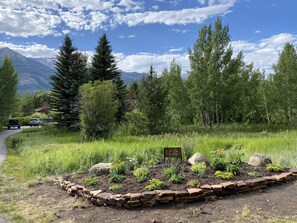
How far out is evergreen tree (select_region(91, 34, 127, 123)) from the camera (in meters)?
23.5

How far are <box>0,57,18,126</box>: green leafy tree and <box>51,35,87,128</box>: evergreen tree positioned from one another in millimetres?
12161

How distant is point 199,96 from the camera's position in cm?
2178

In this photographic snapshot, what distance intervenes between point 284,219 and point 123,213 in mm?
2309

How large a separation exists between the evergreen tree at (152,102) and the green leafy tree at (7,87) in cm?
2075

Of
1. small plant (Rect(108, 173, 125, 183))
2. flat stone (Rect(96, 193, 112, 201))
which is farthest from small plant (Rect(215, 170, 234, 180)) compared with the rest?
flat stone (Rect(96, 193, 112, 201))

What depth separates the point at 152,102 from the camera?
1831cm

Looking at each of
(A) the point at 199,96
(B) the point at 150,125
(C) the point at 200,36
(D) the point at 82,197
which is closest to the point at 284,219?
(D) the point at 82,197

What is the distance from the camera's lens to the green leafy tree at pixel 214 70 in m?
21.1

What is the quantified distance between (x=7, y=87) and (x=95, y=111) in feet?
76.9

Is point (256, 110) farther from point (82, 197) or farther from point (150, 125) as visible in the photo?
point (82, 197)

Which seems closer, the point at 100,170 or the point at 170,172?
the point at 170,172

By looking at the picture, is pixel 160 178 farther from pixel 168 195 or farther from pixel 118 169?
pixel 118 169

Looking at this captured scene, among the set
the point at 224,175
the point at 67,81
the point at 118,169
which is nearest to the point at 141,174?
the point at 118,169

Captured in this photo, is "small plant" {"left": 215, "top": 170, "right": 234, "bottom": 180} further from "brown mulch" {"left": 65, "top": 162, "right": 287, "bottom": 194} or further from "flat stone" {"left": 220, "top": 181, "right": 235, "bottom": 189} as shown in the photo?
"flat stone" {"left": 220, "top": 181, "right": 235, "bottom": 189}
